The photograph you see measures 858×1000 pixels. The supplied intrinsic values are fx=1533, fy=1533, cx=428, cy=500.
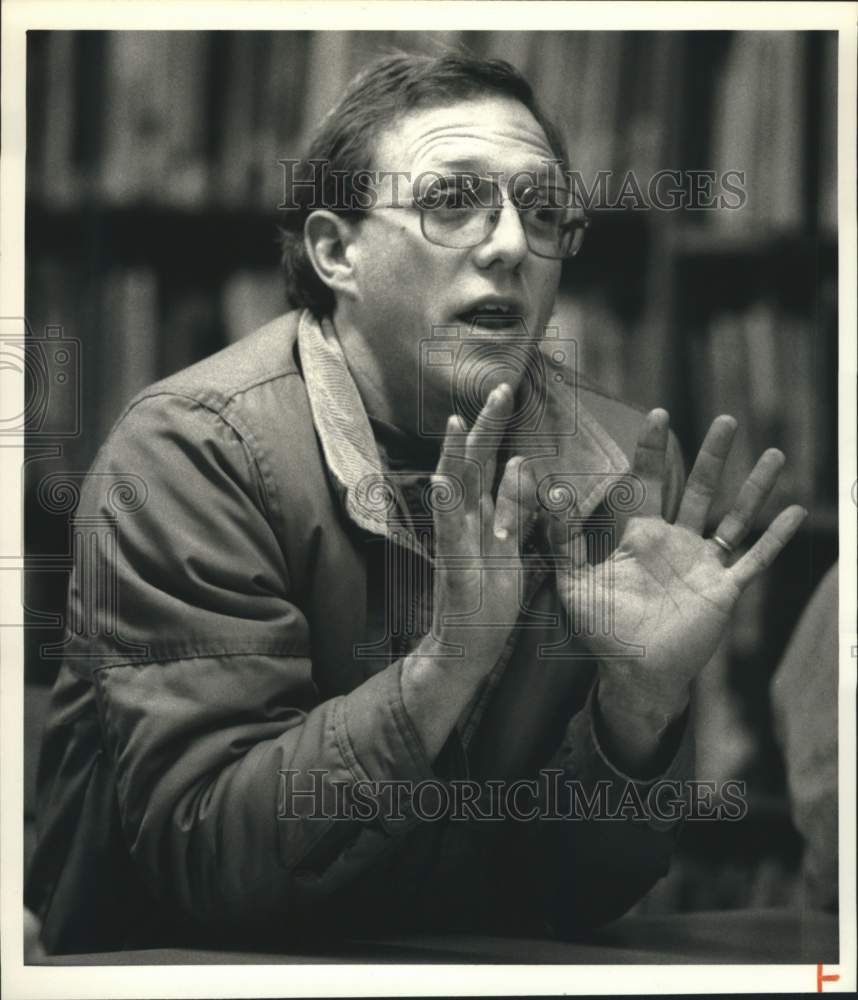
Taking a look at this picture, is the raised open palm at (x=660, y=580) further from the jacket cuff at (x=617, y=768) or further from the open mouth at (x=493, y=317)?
the open mouth at (x=493, y=317)

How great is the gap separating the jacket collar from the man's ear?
0.08 metres

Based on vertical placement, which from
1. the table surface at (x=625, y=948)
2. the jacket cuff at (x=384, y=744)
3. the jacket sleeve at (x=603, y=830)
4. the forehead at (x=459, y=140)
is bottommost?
the table surface at (x=625, y=948)

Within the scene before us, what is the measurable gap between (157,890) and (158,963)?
148 mm

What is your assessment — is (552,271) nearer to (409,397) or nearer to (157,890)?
(409,397)

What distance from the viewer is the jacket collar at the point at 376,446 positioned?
277cm

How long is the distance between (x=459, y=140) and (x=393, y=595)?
0.83m

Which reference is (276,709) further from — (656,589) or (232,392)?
(656,589)

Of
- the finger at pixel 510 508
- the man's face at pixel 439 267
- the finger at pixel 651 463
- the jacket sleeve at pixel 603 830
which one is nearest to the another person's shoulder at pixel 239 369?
the man's face at pixel 439 267

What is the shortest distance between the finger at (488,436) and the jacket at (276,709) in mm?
128

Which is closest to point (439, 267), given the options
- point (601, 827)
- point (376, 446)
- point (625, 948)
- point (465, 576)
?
point (376, 446)

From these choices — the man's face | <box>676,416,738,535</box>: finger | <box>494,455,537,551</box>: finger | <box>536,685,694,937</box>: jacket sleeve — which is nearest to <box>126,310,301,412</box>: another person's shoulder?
the man's face

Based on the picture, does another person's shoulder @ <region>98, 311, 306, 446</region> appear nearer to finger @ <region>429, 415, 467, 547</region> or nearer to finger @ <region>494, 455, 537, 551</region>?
finger @ <region>429, 415, 467, 547</region>

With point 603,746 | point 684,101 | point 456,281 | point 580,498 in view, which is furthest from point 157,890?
point 684,101

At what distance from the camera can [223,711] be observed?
269 cm
